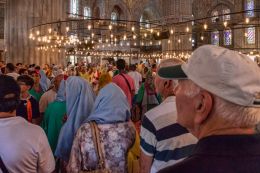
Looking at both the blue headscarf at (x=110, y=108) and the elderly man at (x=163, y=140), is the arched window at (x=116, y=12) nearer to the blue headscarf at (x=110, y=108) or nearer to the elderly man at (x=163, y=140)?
the blue headscarf at (x=110, y=108)

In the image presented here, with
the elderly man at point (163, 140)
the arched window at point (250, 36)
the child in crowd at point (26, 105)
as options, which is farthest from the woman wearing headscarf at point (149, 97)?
the arched window at point (250, 36)

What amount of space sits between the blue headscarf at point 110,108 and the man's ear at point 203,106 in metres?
2.68

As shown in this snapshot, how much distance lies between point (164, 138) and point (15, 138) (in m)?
1.12

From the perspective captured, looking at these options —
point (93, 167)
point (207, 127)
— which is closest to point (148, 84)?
point (93, 167)

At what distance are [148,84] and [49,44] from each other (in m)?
13.8

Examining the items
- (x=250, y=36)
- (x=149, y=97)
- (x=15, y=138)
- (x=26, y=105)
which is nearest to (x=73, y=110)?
(x=26, y=105)

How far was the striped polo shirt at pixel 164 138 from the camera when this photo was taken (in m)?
3.19

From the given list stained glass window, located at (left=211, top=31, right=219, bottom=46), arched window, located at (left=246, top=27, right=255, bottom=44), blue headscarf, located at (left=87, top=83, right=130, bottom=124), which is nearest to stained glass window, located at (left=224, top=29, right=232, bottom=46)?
stained glass window, located at (left=211, top=31, right=219, bottom=46)

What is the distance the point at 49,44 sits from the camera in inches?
924

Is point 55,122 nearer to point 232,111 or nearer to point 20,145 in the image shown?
point 20,145

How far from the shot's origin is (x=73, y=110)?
16.0 ft

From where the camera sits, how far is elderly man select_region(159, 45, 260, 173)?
1.44m

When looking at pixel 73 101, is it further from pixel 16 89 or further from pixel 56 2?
pixel 56 2

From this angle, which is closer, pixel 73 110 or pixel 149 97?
pixel 73 110
